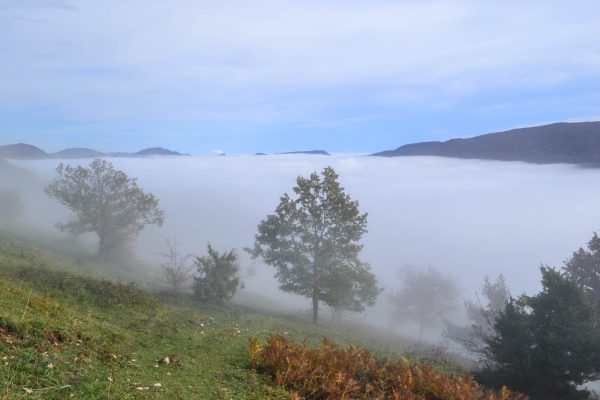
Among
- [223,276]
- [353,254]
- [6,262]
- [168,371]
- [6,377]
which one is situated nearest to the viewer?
[6,377]

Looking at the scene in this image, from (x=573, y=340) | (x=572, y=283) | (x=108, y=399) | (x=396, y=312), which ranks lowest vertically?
(x=396, y=312)

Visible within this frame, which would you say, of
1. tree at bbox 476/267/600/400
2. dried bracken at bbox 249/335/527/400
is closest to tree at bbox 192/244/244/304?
tree at bbox 476/267/600/400

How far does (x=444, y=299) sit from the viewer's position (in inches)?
2507

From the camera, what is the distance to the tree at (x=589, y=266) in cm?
2705

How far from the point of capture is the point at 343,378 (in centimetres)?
884

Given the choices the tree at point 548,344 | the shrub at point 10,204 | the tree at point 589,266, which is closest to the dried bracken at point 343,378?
the tree at point 548,344

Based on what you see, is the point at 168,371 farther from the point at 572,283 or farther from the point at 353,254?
the point at 353,254

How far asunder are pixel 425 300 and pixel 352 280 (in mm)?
38687

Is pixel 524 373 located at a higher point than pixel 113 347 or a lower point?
lower

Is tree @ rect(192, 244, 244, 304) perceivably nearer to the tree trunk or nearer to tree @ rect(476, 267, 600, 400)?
the tree trunk

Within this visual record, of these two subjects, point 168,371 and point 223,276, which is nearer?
point 168,371

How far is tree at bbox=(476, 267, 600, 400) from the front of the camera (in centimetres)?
1365

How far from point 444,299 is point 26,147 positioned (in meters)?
94.3

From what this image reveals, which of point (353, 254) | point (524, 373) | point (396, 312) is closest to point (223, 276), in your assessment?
point (353, 254)
